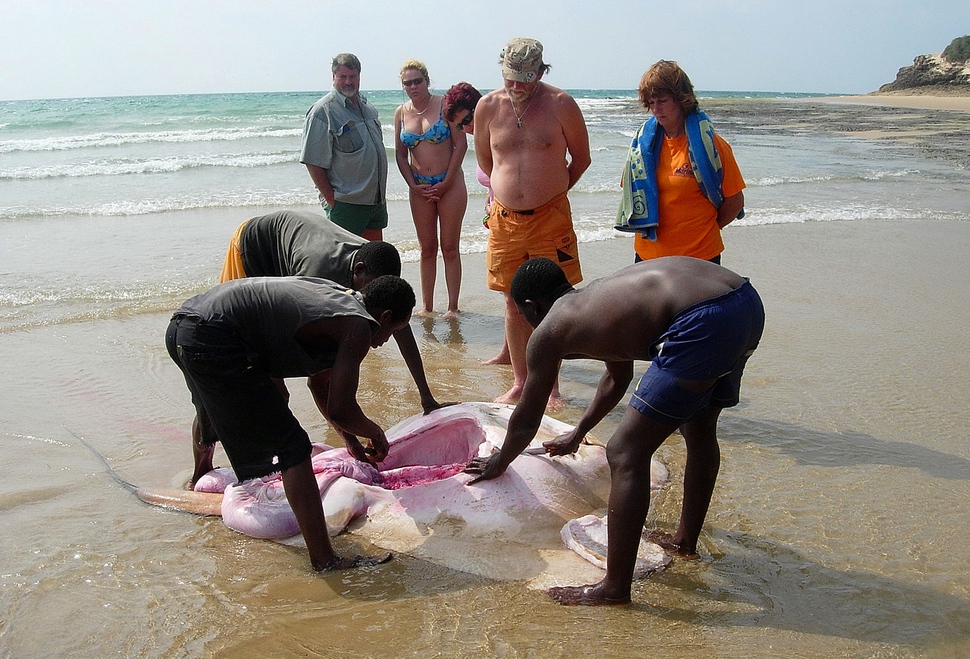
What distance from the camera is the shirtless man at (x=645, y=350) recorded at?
2.90 m

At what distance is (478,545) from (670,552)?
80cm

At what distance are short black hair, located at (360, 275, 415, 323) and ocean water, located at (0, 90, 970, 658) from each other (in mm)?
1055

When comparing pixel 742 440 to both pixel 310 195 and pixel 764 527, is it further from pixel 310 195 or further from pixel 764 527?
pixel 310 195

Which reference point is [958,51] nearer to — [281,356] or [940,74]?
[940,74]

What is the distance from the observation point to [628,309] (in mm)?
2965

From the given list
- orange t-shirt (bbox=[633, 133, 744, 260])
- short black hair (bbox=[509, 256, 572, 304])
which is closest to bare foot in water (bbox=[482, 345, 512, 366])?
orange t-shirt (bbox=[633, 133, 744, 260])

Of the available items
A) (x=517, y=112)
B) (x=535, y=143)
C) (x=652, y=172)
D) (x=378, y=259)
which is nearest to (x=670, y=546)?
(x=378, y=259)

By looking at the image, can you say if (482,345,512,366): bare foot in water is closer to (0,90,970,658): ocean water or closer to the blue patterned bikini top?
(0,90,970,658): ocean water

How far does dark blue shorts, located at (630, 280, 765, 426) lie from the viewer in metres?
2.88

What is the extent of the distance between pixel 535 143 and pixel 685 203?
3.28ft


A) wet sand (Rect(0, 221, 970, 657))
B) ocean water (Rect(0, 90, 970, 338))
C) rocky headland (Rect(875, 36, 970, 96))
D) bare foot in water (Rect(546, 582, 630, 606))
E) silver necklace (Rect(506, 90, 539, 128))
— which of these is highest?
rocky headland (Rect(875, 36, 970, 96))

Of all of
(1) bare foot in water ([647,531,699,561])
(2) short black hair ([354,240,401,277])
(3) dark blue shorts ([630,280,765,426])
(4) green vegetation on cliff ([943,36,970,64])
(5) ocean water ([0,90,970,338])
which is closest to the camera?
(3) dark blue shorts ([630,280,765,426])

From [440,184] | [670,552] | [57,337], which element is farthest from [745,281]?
[57,337]

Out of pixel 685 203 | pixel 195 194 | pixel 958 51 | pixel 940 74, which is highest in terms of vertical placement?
pixel 958 51
